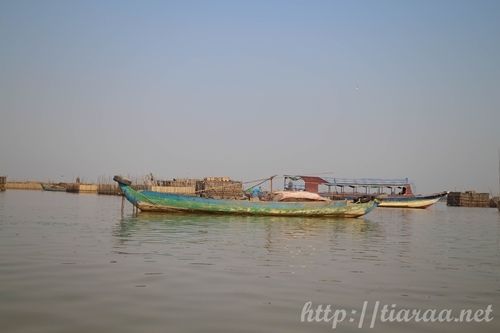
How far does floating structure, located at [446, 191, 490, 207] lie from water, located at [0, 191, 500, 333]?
48.3 meters

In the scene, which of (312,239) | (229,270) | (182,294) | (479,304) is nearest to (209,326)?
(182,294)

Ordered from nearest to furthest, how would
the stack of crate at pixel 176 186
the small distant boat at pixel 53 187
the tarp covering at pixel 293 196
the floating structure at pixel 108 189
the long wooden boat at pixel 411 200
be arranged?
the tarp covering at pixel 293 196, the long wooden boat at pixel 411 200, the stack of crate at pixel 176 186, the floating structure at pixel 108 189, the small distant boat at pixel 53 187

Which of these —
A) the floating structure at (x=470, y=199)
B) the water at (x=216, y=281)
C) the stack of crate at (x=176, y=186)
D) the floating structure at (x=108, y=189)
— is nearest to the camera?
the water at (x=216, y=281)

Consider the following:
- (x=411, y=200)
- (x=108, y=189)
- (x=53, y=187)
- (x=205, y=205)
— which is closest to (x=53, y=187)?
(x=53, y=187)

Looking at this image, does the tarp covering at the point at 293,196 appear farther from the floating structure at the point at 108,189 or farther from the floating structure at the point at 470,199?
the floating structure at the point at 108,189

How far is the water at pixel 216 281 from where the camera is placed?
16.6 feet

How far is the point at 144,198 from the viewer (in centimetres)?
2391

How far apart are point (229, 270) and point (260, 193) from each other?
19.8m

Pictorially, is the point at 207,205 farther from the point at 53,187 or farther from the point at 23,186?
the point at 23,186

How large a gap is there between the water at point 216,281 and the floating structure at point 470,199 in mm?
48261

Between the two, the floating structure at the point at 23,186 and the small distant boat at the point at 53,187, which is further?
the small distant boat at the point at 53,187

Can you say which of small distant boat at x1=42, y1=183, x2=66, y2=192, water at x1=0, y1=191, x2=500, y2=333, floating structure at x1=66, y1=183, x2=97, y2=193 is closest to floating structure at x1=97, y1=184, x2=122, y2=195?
floating structure at x1=66, y1=183, x2=97, y2=193

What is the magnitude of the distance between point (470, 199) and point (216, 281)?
2260 inches

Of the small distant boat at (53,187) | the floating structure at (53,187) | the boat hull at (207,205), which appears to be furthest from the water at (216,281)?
the floating structure at (53,187)
